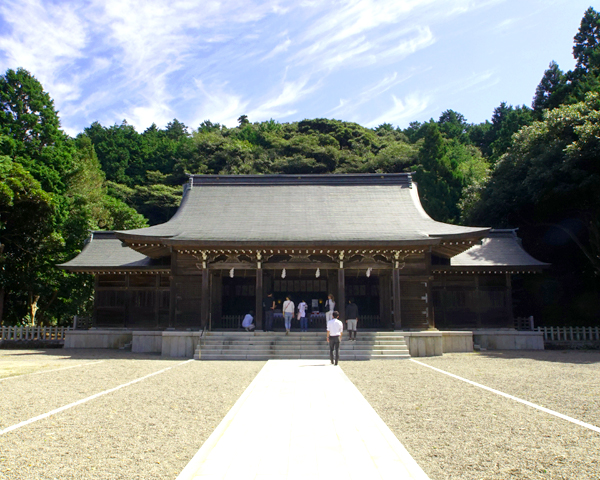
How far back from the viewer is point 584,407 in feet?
23.2

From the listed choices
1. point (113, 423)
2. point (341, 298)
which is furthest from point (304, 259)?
point (113, 423)

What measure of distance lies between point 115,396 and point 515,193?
23.7m

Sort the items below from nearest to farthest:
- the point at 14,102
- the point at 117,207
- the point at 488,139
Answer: the point at 14,102 → the point at 117,207 → the point at 488,139

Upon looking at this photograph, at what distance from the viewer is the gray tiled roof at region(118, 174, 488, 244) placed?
1627 cm

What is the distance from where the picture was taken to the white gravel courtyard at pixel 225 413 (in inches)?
178

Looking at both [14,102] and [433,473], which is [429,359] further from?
[14,102]

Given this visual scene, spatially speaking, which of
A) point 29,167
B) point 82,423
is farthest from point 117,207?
point 82,423

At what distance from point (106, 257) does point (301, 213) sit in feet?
30.8

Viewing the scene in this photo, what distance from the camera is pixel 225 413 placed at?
676 centimetres

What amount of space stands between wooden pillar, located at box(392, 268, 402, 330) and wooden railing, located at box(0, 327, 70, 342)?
14615 millimetres

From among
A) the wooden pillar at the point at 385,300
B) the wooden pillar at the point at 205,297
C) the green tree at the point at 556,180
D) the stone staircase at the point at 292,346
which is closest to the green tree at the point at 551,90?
the green tree at the point at 556,180

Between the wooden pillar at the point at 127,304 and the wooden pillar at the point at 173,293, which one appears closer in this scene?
the wooden pillar at the point at 173,293

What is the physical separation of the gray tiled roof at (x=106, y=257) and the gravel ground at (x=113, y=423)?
28.5ft

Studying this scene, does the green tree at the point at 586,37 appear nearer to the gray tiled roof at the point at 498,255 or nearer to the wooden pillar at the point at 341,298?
the gray tiled roof at the point at 498,255
